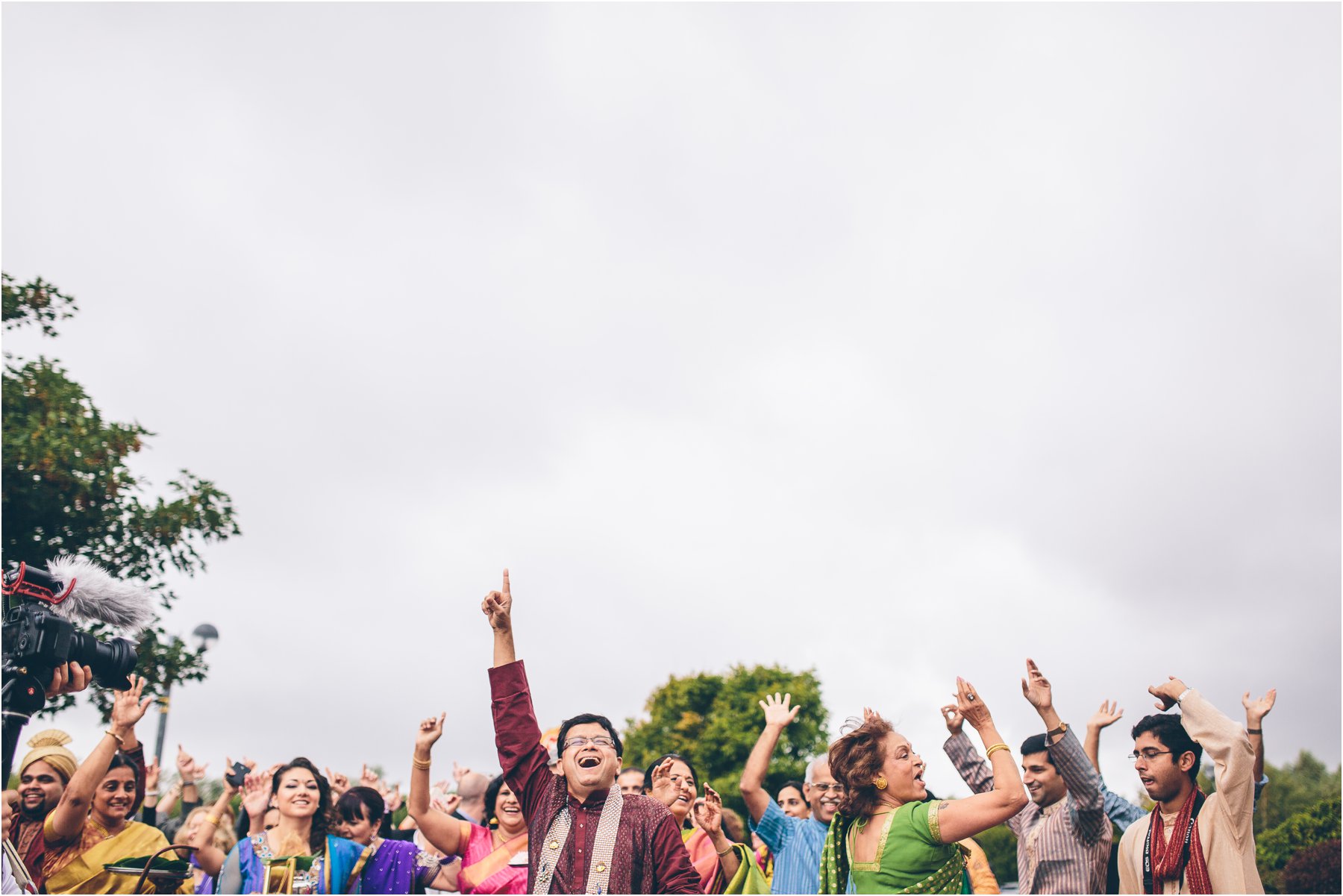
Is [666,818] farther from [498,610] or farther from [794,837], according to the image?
[794,837]

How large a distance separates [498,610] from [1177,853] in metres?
3.44

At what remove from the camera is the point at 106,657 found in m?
5.23

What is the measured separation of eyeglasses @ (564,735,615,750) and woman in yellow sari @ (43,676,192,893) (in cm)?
266

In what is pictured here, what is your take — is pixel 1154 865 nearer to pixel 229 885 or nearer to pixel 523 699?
pixel 523 699

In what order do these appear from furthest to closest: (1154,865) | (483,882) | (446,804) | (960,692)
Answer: (446,804) < (483,882) < (1154,865) < (960,692)

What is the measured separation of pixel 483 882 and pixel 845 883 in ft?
7.82

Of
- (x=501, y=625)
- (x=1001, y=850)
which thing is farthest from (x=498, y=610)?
(x=1001, y=850)

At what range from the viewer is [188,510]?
14578 mm

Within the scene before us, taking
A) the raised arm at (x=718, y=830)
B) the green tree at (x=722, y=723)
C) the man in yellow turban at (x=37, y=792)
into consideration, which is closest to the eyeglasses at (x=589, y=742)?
the raised arm at (x=718, y=830)

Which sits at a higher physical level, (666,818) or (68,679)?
(68,679)

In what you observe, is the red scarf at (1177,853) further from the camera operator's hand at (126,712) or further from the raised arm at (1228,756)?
the camera operator's hand at (126,712)

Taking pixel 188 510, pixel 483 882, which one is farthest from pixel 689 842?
pixel 188 510

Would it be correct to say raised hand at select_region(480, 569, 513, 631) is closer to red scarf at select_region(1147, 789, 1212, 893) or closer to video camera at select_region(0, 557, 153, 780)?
video camera at select_region(0, 557, 153, 780)

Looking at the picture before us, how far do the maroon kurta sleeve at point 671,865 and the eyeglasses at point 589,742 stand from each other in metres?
0.43
